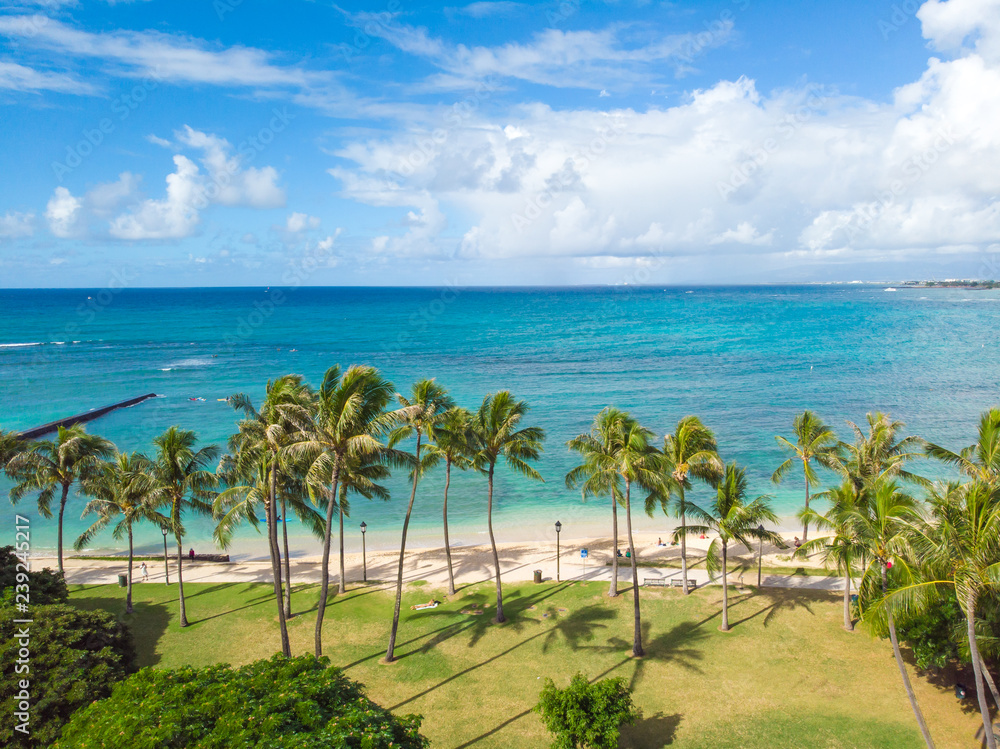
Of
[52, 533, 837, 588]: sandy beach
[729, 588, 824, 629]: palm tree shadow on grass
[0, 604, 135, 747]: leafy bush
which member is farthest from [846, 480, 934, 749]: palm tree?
[0, 604, 135, 747]: leafy bush

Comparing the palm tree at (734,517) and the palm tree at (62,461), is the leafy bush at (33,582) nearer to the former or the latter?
the palm tree at (62,461)

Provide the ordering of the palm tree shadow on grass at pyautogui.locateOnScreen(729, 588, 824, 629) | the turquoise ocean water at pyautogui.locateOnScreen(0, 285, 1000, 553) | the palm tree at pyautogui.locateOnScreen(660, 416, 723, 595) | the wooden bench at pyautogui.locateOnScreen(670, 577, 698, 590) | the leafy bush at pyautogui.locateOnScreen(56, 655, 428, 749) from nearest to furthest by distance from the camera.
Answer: the leafy bush at pyautogui.locateOnScreen(56, 655, 428, 749)
the palm tree at pyautogui.locateOnScreen(660, 416, 723, 595)
the palm tree shadow on grass at pyautogui.locateOnScreen(729, 588, 824, 629)
the wooden bench at pyautogui.locateOnScreen(670, 577, 698, 590)
the turquoise ocean water at pyautogui.locateOnScreen(0, 285, 1000, 553)

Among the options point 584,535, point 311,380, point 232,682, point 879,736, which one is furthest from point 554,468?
point 311,380

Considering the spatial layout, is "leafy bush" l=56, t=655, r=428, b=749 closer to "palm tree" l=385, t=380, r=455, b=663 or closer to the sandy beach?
"palm tree" l=385, t=380, r=455, b=663

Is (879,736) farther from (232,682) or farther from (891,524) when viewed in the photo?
(232,682)

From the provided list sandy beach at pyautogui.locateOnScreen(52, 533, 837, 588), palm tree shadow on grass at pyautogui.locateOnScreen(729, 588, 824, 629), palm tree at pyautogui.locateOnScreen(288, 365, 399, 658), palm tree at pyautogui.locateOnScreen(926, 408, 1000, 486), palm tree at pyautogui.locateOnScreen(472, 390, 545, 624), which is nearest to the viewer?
palm tree at pyautogui.locateOnScreen(926, 408, 1000, 486)

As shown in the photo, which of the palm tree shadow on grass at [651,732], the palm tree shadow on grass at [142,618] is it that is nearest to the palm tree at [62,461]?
the palm tree shadow on grass at [142,618]
